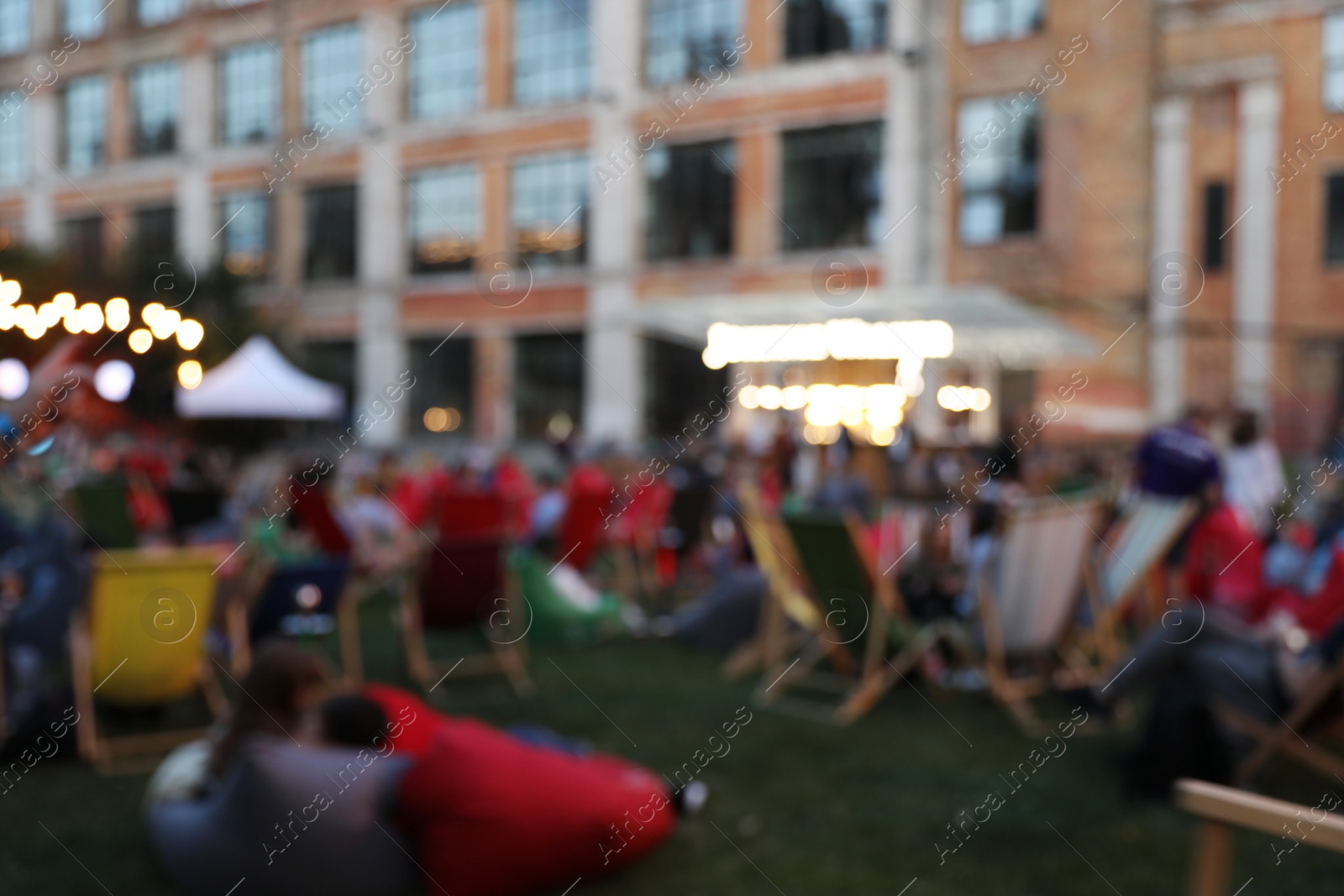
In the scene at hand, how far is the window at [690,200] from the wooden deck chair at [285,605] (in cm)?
1649

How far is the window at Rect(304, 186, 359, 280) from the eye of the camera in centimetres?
2505

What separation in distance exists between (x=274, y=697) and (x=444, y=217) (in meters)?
21.5

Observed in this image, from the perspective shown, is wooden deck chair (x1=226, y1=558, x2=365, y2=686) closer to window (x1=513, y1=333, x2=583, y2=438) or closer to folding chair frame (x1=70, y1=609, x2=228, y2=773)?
folding chair frame (x1=70, y1=609, x2=228, y2=773)

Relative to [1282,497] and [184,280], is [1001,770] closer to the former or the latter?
[1282,497]

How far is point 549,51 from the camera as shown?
2189cm

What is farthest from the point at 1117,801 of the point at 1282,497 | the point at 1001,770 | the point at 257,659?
the point at 1282,497

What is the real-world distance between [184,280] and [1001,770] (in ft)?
69.3

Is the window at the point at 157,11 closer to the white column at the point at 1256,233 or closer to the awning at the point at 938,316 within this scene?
the awning at the point at 938,316

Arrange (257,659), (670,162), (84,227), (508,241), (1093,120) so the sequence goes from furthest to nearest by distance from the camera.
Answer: (84,227) → (508,241) → (670,162) → (1093,120) → (257,659)

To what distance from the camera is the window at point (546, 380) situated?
73.6ft

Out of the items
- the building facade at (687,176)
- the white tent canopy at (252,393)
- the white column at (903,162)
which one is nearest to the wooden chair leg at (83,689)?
the white tent canopy at (252,393)

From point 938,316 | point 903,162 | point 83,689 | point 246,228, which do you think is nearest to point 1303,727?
point 83,689

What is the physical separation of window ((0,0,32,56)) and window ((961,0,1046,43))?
21716 millimetres

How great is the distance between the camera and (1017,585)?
219 inches
